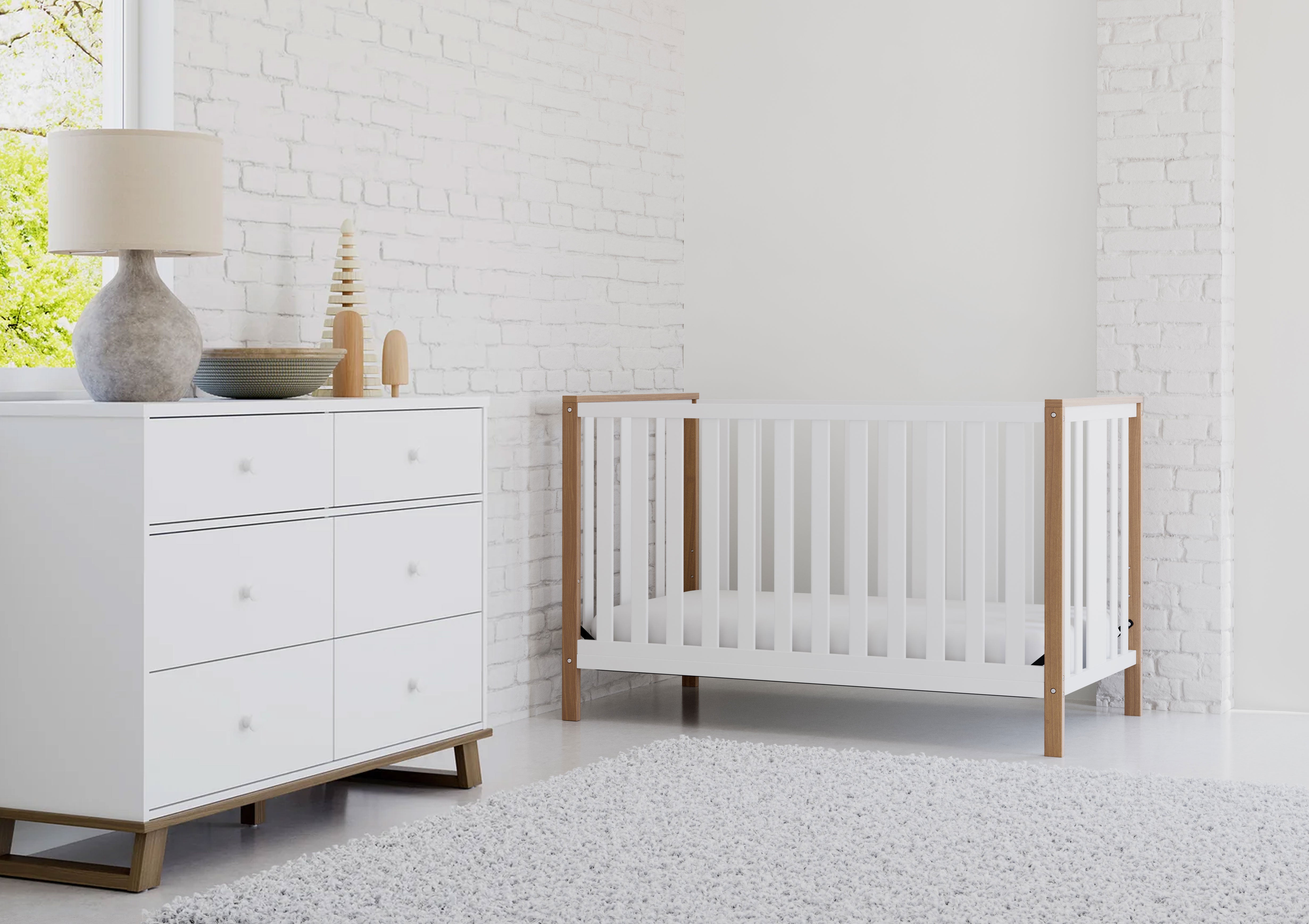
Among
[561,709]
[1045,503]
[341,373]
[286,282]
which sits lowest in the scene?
[561,709]

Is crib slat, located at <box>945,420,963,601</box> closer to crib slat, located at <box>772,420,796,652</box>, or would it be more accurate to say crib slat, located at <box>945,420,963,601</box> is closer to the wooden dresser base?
crib slat, located at <box>772,420,796,652</box>

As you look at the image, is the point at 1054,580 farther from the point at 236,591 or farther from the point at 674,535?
the point at 236,591

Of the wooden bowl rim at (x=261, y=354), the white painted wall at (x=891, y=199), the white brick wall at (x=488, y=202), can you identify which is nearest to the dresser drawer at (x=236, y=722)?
the wooden bowl rim at (x=261, y=354)

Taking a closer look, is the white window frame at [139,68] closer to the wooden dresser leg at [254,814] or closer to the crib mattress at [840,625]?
the wooden dresser leg at [254,814]

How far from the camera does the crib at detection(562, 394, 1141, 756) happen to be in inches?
146

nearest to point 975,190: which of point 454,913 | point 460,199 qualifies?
point 460,199

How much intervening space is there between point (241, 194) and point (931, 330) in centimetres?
227

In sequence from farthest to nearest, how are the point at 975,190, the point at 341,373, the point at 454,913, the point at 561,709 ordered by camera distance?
the point at 975,190 < the point at 561,709 < the point at 341,373 < the point at 454,913

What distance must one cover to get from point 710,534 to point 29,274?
1.87 m

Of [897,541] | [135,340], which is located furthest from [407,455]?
[897,541]

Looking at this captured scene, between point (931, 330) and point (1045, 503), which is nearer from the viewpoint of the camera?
point (1045, 503)

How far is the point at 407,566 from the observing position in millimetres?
3117

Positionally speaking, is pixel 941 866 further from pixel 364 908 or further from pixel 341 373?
pixel 341 373

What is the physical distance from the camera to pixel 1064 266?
14.7 ft
